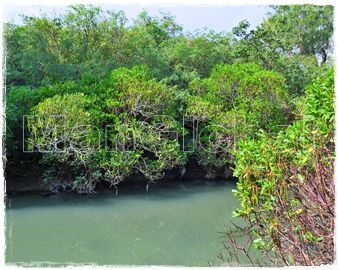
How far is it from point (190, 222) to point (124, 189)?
129 inches

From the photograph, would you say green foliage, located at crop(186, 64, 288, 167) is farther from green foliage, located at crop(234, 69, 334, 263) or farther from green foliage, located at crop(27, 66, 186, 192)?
green foliage, located at crop(234, 69, 334, 263)

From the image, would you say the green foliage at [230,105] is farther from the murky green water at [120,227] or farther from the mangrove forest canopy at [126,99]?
the murky green water at [120,227]

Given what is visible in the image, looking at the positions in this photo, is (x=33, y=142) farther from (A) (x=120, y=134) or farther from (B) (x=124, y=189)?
(B) (x=124, y=189)

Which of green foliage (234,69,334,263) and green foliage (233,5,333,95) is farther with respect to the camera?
green foliage (233,5,333,95)

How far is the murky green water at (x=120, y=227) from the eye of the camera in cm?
698

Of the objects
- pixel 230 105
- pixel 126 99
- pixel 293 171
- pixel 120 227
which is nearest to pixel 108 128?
pixel 126 99

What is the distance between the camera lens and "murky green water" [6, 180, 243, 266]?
698 cm

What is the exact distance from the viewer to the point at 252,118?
12055mm

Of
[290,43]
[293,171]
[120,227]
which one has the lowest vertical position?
[120,227]

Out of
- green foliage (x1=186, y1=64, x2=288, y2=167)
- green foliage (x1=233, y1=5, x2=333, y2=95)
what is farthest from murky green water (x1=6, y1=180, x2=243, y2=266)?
green foliage (x1=233, y1=5, x2=333, y2=95)

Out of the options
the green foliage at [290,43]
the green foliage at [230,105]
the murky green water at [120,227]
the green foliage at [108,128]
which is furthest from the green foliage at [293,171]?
the green foliage at [290,43]

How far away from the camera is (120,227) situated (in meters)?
8.69

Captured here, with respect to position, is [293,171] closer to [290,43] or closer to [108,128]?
[108,128]

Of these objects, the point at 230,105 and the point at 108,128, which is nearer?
the point at 108,128
